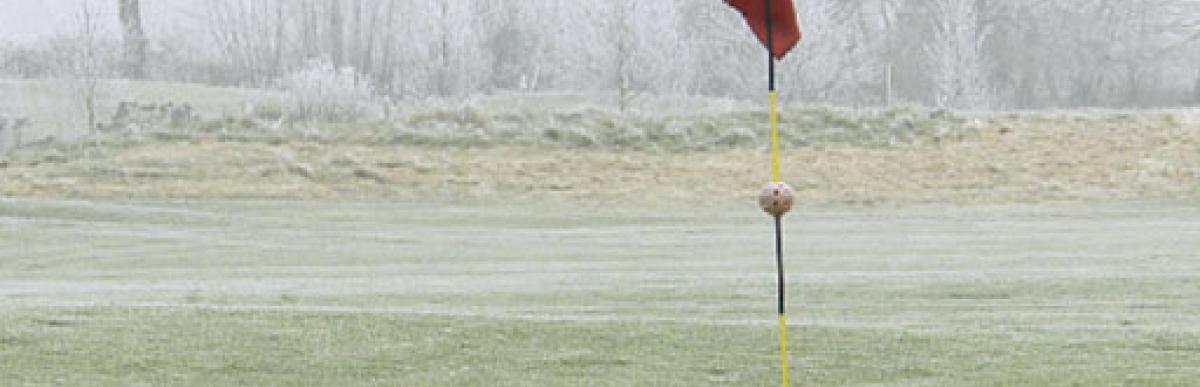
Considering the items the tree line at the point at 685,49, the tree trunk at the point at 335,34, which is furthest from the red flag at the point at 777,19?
the tree trunk at the point at 335,34

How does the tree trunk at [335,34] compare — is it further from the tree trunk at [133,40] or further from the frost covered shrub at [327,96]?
the frost covered shrub at [327,96]

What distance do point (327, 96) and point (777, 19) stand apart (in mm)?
36110

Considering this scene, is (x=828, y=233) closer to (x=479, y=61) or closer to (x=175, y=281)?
(x=175, y=281)

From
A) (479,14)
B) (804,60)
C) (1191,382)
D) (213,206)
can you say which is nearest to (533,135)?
(213,206)

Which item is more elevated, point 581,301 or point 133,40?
point 581,301

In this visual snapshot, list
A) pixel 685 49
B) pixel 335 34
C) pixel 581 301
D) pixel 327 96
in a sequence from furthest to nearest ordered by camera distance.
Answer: pixel 335 34, pixel 685 49, pixel 327 96, pixel 581 301

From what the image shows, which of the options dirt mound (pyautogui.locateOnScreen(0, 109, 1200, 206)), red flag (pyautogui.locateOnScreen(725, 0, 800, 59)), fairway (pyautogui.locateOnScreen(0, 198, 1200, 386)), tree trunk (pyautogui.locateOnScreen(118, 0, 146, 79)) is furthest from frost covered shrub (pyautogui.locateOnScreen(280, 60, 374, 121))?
red flag (pyautogui.locateOnScreen(725, 0, 800, 59))

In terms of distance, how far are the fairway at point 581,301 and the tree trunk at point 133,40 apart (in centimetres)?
2903

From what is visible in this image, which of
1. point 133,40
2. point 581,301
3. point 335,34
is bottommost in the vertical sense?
point 335,34

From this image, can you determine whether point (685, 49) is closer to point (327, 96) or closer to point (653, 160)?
point (327, 96)

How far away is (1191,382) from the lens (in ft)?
23.9

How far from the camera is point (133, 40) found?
55.3 metres

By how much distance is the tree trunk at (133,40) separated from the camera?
54.6 m

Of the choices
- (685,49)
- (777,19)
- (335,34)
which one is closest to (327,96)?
(685,49)
